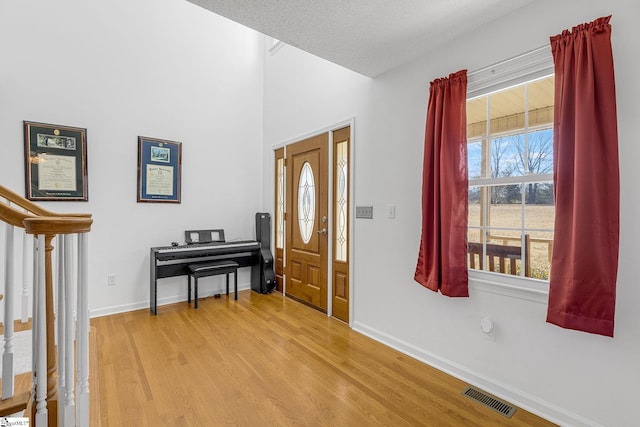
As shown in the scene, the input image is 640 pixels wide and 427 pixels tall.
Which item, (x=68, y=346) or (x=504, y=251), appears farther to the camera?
(x=504, y=251)

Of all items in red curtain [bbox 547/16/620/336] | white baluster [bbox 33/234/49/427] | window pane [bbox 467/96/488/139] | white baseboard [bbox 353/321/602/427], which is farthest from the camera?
window pane [bbox 467/96/488/139]

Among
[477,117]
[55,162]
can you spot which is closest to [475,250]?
[477,117]

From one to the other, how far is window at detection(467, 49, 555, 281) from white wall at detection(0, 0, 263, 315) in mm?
3280

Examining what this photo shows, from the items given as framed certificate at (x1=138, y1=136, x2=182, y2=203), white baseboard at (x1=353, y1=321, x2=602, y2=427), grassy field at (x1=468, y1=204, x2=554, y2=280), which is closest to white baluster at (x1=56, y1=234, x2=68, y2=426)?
white baseboard at (x1=353, y1=321, x2=602, y2=427)

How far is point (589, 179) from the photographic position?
5.28ft

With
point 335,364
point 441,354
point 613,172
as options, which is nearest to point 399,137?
point 613,172

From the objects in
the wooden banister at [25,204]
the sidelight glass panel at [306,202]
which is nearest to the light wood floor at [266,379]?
the sidelight glass panel at [306,202]

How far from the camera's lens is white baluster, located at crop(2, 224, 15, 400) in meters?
1.19

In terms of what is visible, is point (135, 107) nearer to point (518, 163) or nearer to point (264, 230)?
point (264, 230)

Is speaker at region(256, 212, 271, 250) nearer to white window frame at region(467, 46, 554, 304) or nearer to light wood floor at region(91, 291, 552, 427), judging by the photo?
light wood floor at region(91, 291, 552, 427)

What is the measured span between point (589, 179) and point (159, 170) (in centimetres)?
416

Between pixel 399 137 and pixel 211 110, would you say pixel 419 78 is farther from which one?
pixel 211 110

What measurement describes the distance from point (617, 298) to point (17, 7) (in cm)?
547

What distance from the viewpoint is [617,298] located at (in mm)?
1604
